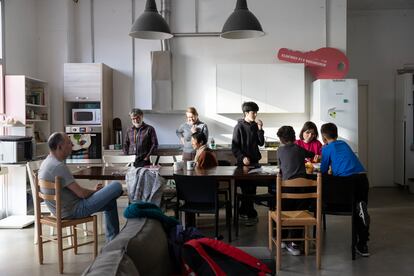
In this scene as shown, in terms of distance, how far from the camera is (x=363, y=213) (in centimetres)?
402

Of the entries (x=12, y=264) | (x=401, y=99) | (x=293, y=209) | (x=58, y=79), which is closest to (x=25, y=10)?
(x=58, y=79)

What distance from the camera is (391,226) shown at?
534cm

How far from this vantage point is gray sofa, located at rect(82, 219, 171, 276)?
1.48 metres

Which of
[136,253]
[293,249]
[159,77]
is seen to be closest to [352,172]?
[293,249]

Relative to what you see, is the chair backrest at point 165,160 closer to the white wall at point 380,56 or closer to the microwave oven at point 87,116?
the microwave oven at point 87,116

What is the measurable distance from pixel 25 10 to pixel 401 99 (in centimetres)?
683

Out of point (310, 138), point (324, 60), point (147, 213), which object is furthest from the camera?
point (324, 60)

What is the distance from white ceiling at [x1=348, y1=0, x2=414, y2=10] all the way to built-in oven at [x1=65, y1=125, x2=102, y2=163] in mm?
Answer: 5085

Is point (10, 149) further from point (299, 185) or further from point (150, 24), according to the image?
point (299, 185)

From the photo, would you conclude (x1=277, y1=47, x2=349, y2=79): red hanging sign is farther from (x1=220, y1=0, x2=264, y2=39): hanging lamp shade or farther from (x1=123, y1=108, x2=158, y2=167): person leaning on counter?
(x1=123, y1=108, x2=158, y2=167): person leaning on counter

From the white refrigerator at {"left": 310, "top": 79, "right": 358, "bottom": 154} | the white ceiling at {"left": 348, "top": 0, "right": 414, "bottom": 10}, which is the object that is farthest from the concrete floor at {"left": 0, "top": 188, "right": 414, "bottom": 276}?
the white ceiling at {"left": 348, "top": 0, "right": 414, "bottom": 10}

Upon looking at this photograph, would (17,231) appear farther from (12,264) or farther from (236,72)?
(236,72)

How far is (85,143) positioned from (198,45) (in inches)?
100

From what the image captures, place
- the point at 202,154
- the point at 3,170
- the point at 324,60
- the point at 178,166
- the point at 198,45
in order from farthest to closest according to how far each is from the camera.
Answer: the point at 198,45, the point at 324,60, the point at 3,170, the point at 202,154, the point at 178,166
